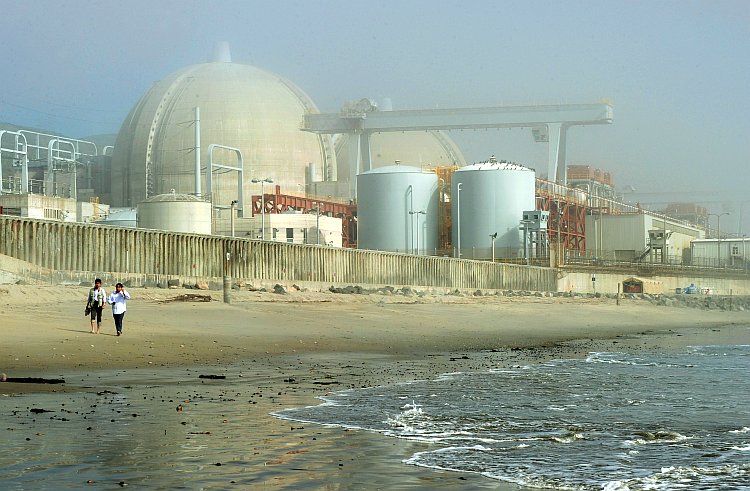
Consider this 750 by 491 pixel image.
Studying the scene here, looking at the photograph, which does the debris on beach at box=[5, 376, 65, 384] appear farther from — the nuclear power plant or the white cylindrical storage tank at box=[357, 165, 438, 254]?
the white cylindrical storage tank at box=[357, 165, 438, 254]

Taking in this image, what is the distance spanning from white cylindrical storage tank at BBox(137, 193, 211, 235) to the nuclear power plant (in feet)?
22.7

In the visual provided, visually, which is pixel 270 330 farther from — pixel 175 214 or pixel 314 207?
pixel 314 207

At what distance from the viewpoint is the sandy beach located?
961cm

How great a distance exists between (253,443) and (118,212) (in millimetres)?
76730

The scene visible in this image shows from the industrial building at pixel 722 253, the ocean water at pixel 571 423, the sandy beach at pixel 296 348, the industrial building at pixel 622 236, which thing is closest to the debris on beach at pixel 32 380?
the sandy beach at pixel 296 348

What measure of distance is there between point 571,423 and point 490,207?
70.3m

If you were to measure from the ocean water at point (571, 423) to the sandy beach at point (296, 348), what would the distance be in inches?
22.4

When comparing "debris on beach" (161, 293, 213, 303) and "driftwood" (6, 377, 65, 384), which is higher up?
"debris on beach" (161, 293, 213, 303)

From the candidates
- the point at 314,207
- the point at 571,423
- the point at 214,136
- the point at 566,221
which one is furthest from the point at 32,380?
the point at 566,221

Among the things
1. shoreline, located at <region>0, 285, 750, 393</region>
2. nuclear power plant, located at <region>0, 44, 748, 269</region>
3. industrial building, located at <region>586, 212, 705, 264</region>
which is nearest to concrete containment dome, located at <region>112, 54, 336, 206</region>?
nuclear power plant, located at <region>0, 44, 748, 269</region>

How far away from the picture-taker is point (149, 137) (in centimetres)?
9194

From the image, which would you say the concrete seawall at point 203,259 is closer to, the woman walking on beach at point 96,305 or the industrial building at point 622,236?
the woman walking on beach at point 96,305

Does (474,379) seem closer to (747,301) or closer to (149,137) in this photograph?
(747,301)

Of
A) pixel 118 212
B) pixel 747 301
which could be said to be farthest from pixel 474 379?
pixel 118 212
